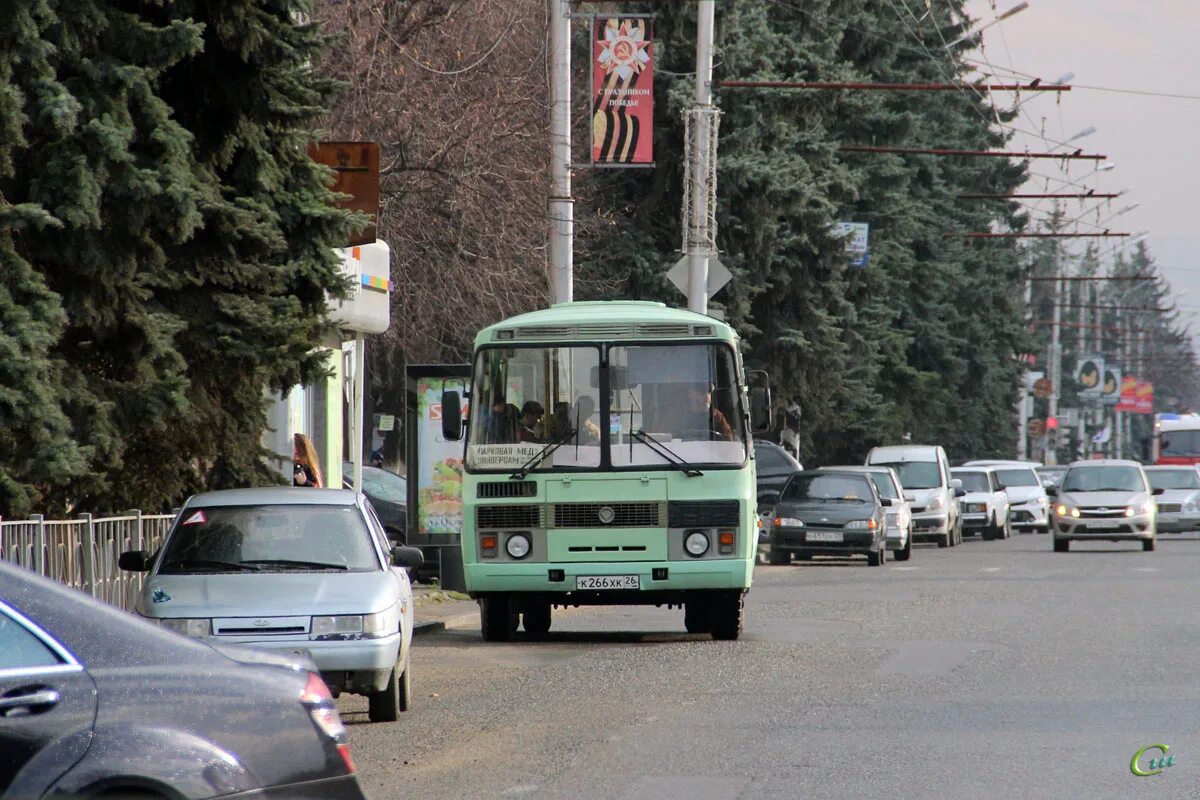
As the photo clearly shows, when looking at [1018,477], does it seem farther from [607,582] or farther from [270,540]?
[270,540]

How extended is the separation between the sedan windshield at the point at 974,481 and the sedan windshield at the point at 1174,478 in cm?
409

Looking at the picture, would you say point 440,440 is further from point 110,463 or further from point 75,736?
point 75,736

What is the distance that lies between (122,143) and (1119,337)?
154121mm

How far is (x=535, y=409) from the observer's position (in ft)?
59.6

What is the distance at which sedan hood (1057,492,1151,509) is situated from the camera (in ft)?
130

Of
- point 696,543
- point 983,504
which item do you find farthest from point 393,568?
point 983,504

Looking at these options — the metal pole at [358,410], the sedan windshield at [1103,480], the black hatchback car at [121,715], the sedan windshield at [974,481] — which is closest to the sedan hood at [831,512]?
the sedan windshield at [1103,480]

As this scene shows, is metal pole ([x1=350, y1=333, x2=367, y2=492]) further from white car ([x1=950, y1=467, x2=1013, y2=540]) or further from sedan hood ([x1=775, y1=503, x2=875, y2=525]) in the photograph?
white car ([x1=950, y1=467, x2=1013, y2=540])

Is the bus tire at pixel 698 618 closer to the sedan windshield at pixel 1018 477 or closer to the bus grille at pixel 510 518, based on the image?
the bus grille at pixel 510 518

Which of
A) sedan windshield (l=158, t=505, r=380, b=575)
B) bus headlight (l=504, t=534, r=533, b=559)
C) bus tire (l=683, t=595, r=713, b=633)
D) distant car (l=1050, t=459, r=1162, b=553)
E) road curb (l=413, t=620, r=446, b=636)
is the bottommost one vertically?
distant car (l=1050, t=459, r=1162, b=553)

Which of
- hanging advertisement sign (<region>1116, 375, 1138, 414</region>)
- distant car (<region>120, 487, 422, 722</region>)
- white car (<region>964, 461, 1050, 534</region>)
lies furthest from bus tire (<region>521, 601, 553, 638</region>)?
hanging advertisement sign (<region>1116, 375, 1138, 414</region>)

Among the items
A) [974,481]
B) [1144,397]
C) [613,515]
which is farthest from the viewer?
[1144,397]

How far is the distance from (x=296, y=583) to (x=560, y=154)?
14835 millimetres

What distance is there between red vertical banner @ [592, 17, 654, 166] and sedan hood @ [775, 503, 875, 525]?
25.1 ft
